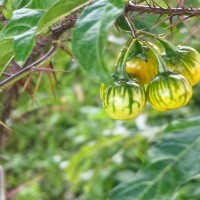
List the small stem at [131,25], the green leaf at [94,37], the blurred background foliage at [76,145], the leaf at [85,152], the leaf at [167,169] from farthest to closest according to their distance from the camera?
the blurred background foliage at [76,145] < the leaf at [85,152] < the leaf at [167,169] < the small stem at [131,25] < the green leaf at [94,37]

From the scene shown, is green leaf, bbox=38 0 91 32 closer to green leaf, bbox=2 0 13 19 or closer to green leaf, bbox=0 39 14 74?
green leaf, bbox=0 39 14 74

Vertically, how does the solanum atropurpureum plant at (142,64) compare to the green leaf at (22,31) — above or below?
below

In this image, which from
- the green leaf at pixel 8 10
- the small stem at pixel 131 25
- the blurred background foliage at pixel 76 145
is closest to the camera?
the small stem at pixel 131 25

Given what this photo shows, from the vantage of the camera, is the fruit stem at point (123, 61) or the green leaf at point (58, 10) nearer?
the green leaf at point (58, 10)

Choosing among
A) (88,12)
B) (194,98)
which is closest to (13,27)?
(88,12)

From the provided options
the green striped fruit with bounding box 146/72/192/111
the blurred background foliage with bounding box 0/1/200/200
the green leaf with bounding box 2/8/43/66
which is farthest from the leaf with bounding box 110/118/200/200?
the green leaf with bounding box 2/8/43/66

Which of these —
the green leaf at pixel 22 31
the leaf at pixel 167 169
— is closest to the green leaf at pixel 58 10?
the green leaf at pixel 22 31

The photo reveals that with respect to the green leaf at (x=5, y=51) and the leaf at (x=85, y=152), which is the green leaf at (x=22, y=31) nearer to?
the green leaf at (x=5, y=51)
